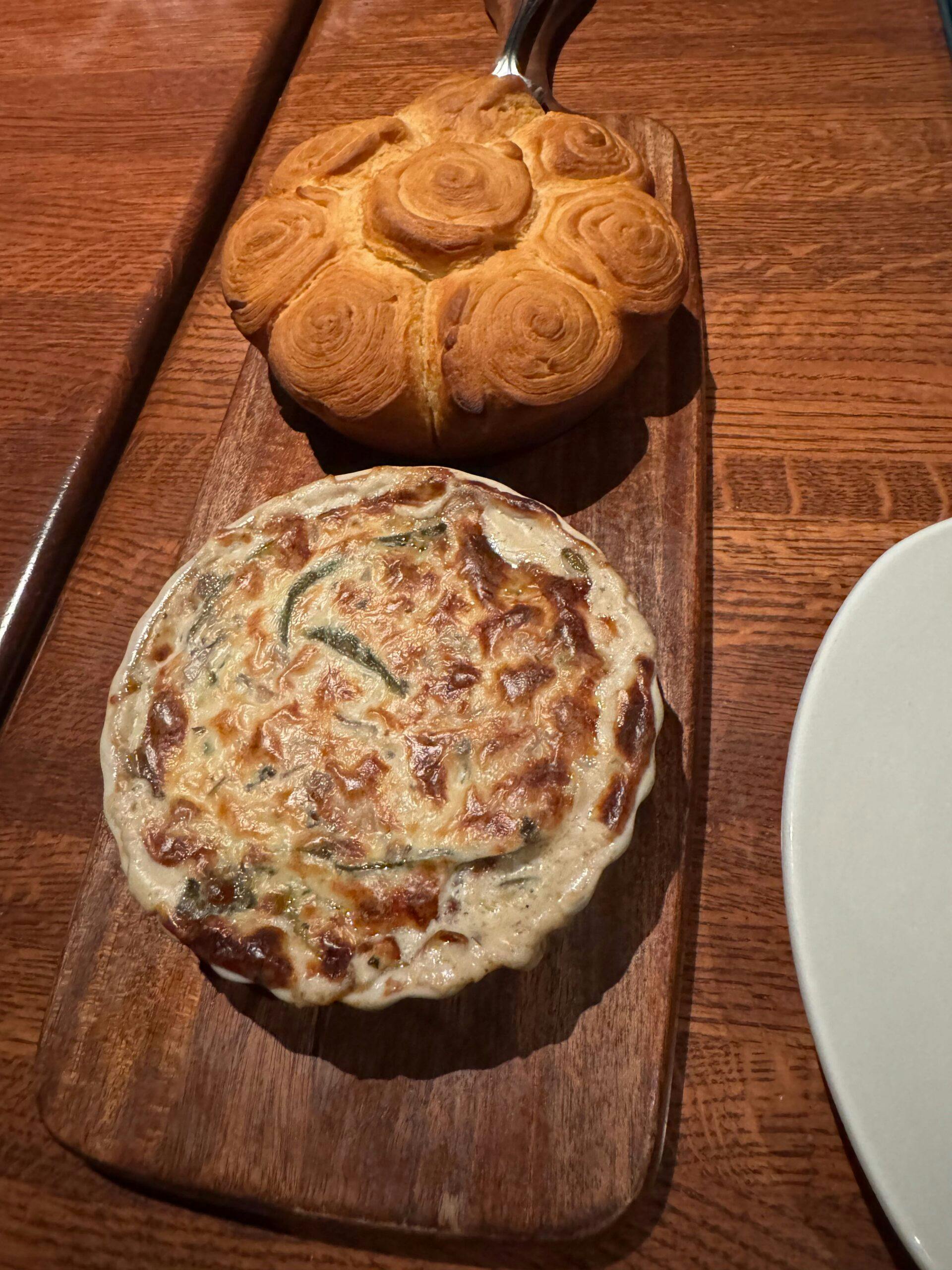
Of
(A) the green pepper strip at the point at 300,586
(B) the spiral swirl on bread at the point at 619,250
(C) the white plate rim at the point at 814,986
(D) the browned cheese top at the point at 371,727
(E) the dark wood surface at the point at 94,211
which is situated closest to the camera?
(C) the white plate rim at the point at 814,986

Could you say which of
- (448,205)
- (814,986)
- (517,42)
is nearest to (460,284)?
(448,205)

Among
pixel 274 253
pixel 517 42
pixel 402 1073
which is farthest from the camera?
pixel 517 42

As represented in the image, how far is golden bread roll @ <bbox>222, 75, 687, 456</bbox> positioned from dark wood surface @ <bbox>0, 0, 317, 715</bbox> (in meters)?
0.38

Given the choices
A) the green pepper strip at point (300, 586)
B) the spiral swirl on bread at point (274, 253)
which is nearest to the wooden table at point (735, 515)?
the spiral swirl on bread at point (274, 253)

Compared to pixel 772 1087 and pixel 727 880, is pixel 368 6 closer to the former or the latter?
pixel 727 880

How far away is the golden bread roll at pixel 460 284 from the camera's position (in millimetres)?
1030

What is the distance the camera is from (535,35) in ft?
5.09

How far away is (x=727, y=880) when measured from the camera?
3.20 ft

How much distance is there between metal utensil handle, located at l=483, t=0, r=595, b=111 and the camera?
1.49 meters

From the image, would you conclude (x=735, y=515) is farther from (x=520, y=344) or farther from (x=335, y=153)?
(x=335, y=153)

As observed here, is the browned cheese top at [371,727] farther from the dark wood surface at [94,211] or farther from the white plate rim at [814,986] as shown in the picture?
the dark wood surface at [94,211]

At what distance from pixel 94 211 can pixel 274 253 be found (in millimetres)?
738

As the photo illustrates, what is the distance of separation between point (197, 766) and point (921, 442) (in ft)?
3.52

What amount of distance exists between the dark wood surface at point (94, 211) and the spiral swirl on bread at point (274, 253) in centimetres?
34
